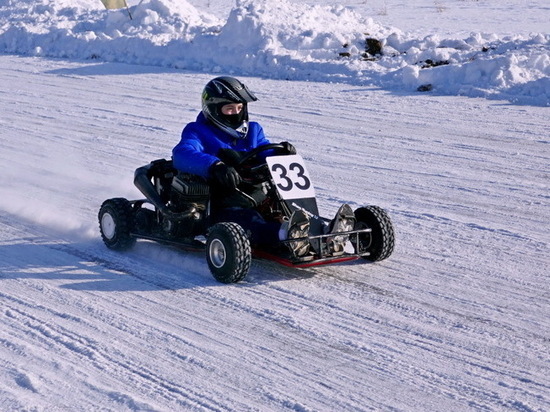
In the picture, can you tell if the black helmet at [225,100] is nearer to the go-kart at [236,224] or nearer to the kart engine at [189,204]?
the go-kart at [236,224]

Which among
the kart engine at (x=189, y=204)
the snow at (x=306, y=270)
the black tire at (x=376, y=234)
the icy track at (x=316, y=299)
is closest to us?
the icy track at (x=316, y=299)

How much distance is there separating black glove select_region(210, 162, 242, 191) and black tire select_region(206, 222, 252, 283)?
12.3 inches

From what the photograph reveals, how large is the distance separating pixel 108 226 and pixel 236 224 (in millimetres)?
1465

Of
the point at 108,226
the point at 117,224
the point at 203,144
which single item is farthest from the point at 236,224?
the point at 108,226

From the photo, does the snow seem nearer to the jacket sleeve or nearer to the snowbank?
the snowbank

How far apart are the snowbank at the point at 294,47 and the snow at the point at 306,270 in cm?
5

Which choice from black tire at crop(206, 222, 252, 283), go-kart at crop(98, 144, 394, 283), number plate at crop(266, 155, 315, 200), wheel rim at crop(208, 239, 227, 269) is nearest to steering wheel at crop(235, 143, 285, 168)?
go-kart at crop(98, 144, 394, 283)

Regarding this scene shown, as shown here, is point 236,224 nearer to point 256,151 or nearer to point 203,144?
point 256,151

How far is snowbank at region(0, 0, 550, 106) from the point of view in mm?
13984

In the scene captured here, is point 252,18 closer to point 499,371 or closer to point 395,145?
point 395,145

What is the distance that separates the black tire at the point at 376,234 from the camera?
6656mm

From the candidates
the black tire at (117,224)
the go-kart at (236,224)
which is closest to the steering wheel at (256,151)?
the go-kart at (236,224)

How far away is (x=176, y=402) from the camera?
451 centimetres

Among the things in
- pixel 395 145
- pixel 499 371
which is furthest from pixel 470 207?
pixel 499 371
